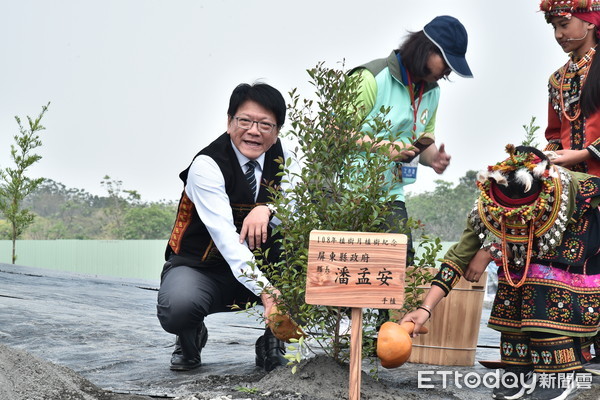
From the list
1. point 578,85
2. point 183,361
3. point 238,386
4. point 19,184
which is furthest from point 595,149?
point 19,184

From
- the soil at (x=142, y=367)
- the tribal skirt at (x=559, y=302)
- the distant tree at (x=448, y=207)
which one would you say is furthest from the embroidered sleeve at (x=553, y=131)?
the distant tree at (x=448, y=207)

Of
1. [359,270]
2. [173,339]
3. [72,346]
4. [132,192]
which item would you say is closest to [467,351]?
[359,270]

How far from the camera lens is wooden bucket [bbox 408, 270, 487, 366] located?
3.96 metres

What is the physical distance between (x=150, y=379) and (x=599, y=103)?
2.64m

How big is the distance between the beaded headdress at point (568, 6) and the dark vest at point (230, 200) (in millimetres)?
1539

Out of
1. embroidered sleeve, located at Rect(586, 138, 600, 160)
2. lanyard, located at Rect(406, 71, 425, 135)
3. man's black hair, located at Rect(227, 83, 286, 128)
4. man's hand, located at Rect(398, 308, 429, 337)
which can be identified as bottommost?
man's hand, located at Rect(398, 308, 429, 337)

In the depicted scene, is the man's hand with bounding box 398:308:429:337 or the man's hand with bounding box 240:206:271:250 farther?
the man's hand with bounding box 240:206:271:250

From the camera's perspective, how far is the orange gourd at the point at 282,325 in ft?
10.3

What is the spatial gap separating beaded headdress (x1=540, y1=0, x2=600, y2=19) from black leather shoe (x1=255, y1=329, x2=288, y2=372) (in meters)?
2.15

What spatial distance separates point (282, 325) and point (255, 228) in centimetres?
50

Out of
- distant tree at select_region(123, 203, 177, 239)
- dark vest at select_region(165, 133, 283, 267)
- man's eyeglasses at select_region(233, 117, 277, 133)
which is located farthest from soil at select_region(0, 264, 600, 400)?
distant tree at select_region(123, 203, 177, 239)

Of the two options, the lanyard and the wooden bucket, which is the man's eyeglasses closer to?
the lanyard

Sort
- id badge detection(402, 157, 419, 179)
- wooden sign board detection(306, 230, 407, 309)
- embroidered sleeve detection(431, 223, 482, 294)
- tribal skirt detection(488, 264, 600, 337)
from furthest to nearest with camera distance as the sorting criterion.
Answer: id badge detection(402, 157, 419, 179), embroidered sleeve detection(431, 223, 482, 294), tribal skirt detection(488, 264, 600, 337), wooden sign board detection(306, 230, 407, 309)

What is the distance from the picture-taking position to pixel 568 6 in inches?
137
